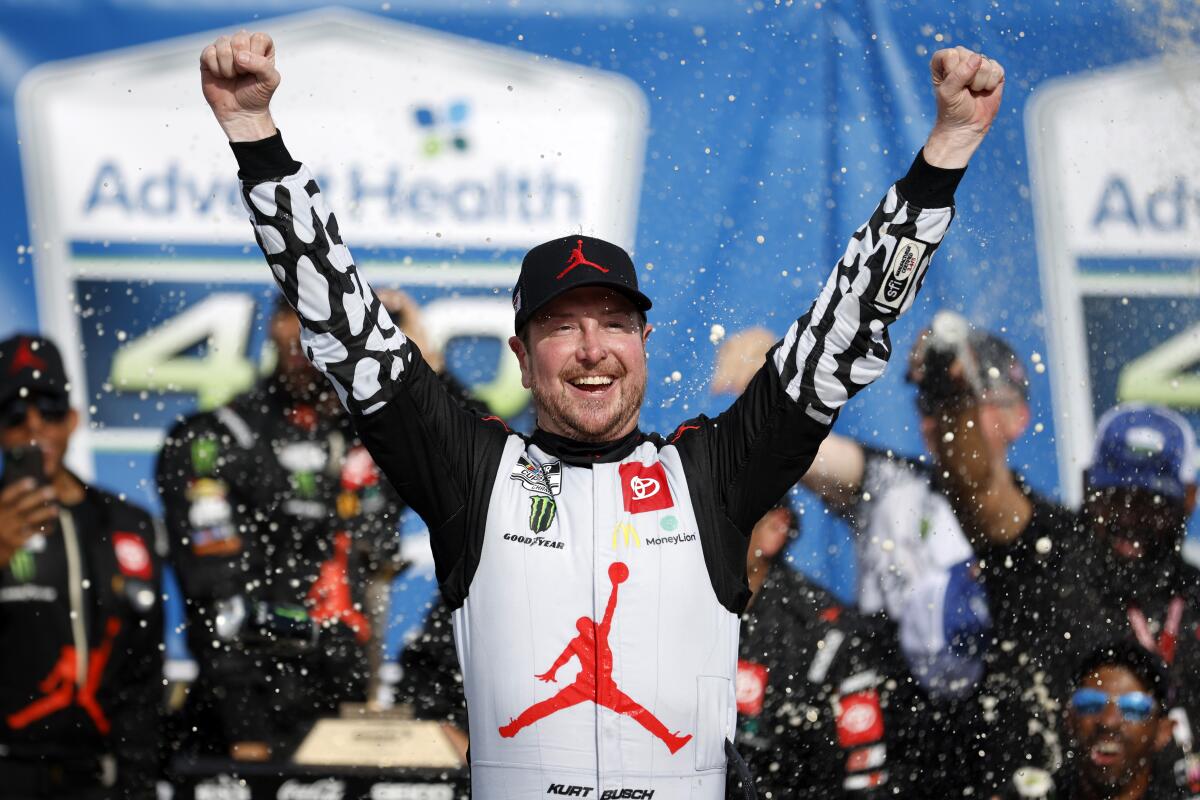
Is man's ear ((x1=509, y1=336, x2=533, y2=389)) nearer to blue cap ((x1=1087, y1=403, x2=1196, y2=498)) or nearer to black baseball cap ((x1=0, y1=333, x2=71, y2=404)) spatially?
black baseball cap ((x1=0, y1=333, x2=71, y2=404))

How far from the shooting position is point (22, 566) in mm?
3799

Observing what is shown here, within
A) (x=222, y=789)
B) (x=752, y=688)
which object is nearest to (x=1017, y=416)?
(x=752, y=688)

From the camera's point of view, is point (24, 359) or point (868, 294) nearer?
point (868, 294)

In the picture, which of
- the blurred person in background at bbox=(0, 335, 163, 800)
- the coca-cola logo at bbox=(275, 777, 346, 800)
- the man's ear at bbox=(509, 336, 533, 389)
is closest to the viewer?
the man's ear at bbox=(509, 336, 533, 389)

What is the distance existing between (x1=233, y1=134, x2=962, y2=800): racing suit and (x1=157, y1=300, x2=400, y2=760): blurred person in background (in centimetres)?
177

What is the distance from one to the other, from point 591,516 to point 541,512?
8cm

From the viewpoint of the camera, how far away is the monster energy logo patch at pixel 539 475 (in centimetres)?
208

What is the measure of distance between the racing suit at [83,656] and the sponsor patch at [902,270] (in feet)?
8.18

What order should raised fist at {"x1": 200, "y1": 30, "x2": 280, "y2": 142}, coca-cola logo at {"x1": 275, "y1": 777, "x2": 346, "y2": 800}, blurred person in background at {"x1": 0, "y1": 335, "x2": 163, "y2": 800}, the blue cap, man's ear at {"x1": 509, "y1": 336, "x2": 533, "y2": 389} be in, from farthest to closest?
1. the blue cap
2. blurred person in background at {"x1": 0, "y1": 335, "x2": 163, "y2": 800}
3. coca-cola logo at {"x1": 275, "y1": 777, "x2": 346, "y2": 800}
4. man's ear at {"x1": 509, "y1": 336, "x2": 533, "y2": 389}
5. raised fist at {"x1": 200, "y1": 30, "x2": 280, "y2": 142}

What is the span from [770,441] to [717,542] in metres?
0.17

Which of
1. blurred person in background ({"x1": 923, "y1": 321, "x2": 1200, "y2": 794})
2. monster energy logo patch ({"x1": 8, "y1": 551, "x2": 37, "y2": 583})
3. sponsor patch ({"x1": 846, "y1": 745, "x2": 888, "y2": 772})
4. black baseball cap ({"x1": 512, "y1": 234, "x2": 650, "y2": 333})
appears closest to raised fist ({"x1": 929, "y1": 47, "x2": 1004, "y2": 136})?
black baseball cap ({"x1": 512, "y1": 234, "x2": 650, "y2": 333})

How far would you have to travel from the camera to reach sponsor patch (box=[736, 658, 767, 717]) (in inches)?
147

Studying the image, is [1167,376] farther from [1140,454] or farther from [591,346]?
[591,346]

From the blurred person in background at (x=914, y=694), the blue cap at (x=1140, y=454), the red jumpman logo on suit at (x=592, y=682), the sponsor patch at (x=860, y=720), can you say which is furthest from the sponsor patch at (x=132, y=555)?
the blue cap at (x=1140, y=454)
